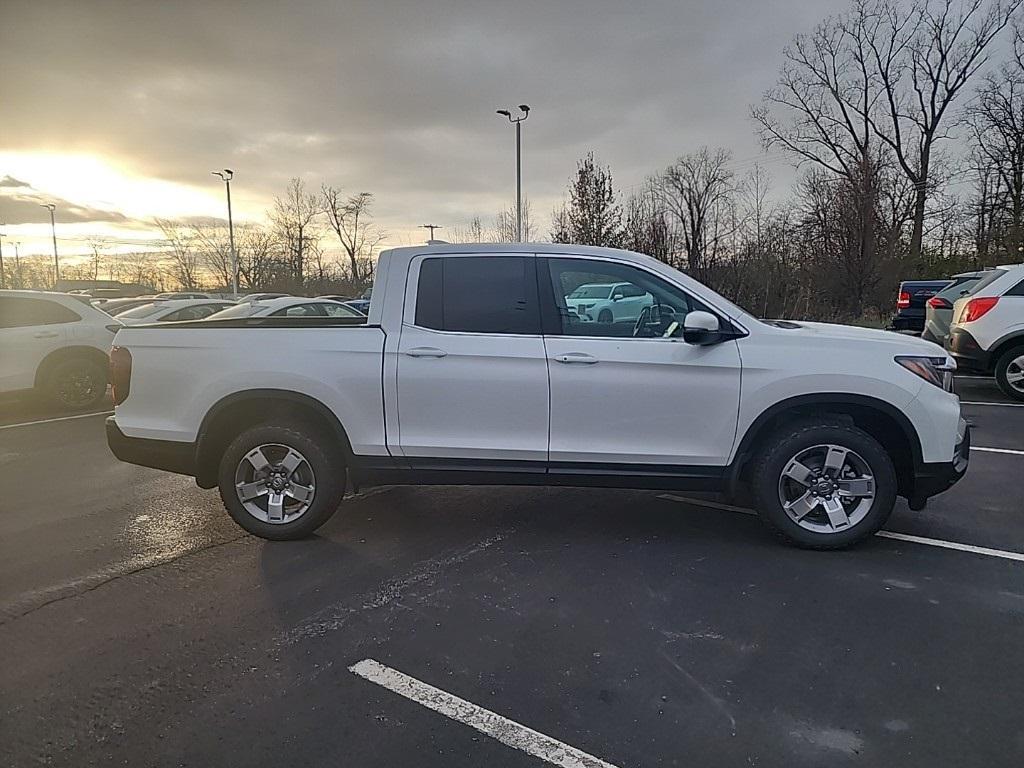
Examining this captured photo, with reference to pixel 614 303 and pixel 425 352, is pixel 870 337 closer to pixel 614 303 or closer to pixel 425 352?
pixel 614 303

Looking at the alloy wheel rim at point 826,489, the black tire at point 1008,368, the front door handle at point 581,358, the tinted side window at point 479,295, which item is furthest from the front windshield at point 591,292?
the black tire at point 1008,368

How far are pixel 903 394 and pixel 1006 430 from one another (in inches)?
186

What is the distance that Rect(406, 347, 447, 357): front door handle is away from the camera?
4.33m

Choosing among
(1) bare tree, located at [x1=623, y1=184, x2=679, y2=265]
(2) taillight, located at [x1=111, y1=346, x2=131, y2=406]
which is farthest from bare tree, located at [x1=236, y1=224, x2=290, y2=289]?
(2) taillight, located at [x1=111, y1=346, x2=131, y2=406]

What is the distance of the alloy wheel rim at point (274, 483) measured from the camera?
4.54 metres

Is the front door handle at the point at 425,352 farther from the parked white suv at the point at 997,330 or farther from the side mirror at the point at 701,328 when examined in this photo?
the parked white suv at the point at 997,330

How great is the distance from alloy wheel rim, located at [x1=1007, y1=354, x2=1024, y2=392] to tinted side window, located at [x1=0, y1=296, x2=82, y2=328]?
12738mm

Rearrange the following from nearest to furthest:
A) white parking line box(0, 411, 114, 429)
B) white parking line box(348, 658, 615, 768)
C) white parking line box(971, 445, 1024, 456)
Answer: white parking line box(348, 658, 615, 768), white parking line box(971, 445, 1024, 456), white parking line box(0, 411, 114, 429)

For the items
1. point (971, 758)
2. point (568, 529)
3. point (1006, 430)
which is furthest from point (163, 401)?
point (1006, 430)

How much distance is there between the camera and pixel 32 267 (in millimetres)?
66438

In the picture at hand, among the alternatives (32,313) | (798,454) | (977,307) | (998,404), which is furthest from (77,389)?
(998,404)

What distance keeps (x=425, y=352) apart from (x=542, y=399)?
80cm

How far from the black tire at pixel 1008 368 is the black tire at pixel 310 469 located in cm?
894

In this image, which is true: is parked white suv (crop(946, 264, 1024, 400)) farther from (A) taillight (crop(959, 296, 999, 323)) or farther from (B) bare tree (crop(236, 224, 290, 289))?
Result: (B) bare tree (crop(236, 224, 290, 289))
